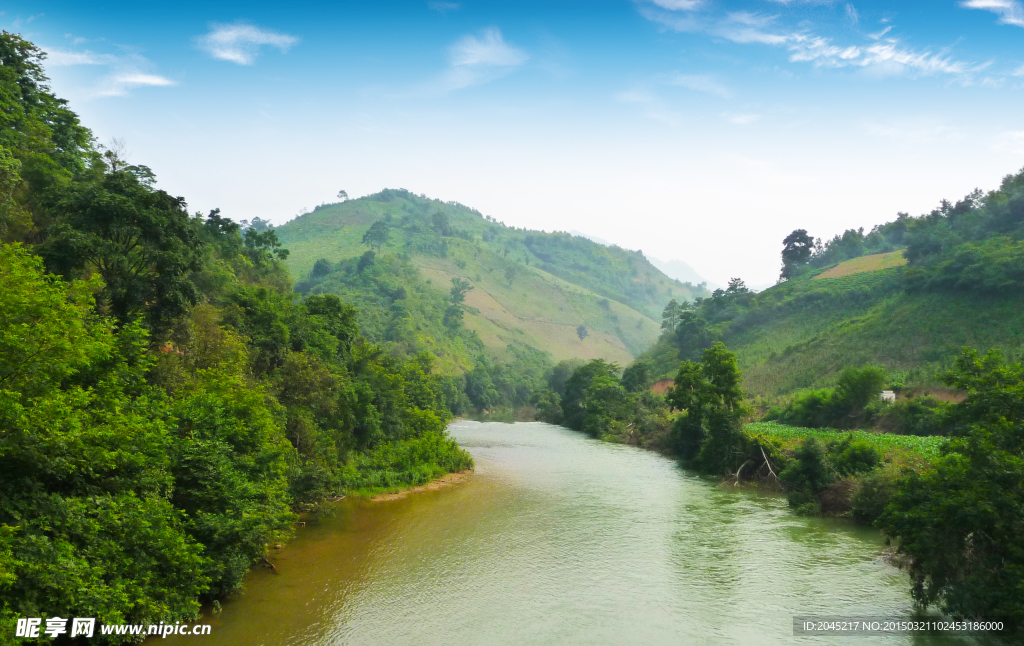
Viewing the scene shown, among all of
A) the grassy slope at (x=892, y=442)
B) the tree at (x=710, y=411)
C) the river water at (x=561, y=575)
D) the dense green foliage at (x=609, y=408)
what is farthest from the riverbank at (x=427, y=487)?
the dense green foliage at (x=609, y=408)

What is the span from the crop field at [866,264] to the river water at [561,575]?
2808 inches

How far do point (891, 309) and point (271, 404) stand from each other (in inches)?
2716

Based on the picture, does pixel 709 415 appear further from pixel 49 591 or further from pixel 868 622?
pixel 49 591

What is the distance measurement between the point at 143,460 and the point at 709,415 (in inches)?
1563

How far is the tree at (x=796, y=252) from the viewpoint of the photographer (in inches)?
4542

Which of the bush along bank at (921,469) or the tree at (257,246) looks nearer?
the bush along bank at (921,469)

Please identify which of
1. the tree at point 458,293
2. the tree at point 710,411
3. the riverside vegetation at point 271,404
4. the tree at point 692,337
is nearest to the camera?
the riverside vegetation at point 271,404

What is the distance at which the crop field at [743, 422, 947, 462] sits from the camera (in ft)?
96.0

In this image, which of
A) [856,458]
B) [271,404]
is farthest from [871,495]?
[271,404]

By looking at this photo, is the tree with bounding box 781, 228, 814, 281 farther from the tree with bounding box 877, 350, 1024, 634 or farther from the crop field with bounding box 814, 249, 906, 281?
the tree with bounding box 877, 350, 1024, 634

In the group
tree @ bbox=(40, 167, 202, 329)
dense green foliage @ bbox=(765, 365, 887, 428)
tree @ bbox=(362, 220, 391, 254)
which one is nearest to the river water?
tree @ bbox=(40, 167, 202, 329)

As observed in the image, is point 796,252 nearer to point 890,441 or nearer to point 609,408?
point 609,408

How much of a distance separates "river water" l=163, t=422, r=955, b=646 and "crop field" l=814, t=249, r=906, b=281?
71.3m

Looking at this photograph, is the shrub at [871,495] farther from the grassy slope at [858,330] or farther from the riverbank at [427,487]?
the riverbank at [427,487]
